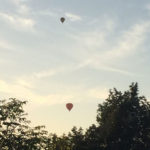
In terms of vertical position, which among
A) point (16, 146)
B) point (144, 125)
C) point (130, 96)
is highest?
point (130, 96)

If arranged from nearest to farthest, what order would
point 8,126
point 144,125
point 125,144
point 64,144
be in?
point 8,126 → point 125,144 → point 144,125 → point 64,144

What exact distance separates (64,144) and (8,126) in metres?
26.7

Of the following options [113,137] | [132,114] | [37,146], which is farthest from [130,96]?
[37,146]

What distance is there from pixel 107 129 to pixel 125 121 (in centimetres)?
294

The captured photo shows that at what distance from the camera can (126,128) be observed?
53812mm

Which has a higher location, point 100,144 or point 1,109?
point 1,109

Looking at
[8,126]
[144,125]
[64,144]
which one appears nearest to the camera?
[8,126]

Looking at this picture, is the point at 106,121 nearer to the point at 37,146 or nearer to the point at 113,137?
the point at 113,137

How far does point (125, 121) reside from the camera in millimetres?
53938

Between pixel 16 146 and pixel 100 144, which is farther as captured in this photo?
pixel 100 144

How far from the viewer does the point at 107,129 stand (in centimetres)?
5400

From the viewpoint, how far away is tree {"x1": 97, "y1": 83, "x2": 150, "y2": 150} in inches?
2103

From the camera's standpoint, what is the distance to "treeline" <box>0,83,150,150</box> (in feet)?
165

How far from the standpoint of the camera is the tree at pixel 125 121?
2103 inches
